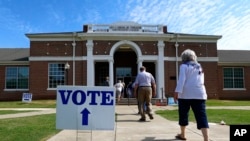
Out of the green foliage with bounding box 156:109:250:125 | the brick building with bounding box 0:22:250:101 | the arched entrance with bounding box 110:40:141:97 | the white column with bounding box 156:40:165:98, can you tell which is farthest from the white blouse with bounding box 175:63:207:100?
the arched entrance with bounding box 110:40:141:97

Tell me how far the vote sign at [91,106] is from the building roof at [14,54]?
1078 inches

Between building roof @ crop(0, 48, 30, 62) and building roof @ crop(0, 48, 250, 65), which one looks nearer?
building roof @ crop(0, 48, 30, 62)

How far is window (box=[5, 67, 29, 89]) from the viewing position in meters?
31.0

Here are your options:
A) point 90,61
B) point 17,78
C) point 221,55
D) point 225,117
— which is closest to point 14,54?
point 17,78

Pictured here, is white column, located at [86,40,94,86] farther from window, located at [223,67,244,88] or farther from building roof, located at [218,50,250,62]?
window, located at [223,67,244,88]

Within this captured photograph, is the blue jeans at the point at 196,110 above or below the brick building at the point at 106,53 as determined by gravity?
below

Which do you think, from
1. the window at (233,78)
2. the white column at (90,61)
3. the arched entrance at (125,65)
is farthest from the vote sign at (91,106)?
the window at (233,78)

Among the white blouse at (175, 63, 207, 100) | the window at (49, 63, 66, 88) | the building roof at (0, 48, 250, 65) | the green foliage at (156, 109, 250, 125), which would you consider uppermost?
the building roof at (0, 48, 250, 65)

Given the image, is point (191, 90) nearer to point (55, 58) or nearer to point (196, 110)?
point (196, 110)

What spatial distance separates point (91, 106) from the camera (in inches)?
213

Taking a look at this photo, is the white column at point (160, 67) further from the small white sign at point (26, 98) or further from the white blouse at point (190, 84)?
the white blouse at point (190, 84)

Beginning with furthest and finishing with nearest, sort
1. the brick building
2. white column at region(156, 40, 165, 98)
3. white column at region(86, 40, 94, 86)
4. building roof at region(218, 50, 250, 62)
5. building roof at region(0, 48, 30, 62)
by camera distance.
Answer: building roof at region(218, 50, 250, 62) → building roof at region(0, 48, 30, 62) → white column at region(156, 40, 165, 98) → the brick building → white column at region(86, 40, 94, 86)

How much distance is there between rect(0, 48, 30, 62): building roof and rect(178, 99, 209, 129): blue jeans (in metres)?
27.3

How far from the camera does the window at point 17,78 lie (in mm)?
30969
